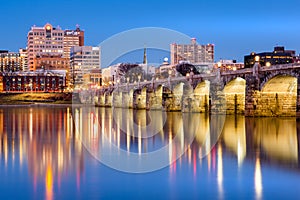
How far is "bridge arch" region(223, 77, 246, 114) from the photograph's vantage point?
5698 centimetres

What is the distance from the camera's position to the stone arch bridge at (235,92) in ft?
160

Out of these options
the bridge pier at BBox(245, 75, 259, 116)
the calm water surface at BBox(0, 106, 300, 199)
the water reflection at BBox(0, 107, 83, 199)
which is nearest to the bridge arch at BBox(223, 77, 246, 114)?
the bridge pier at BBox(245, 75, 259, 116)

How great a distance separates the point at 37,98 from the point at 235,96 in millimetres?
96358

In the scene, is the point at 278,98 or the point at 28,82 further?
the point at 28,82

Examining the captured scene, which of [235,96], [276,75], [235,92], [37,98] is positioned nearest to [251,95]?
[276,75]

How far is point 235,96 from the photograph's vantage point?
57469 mm

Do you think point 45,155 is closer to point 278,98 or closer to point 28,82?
point 278,98

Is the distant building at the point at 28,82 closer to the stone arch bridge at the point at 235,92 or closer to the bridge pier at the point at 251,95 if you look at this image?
the stone arch bridge at the point at 235,92

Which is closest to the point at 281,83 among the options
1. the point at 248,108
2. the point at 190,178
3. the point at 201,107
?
the point at 248,108

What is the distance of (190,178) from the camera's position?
609 inches

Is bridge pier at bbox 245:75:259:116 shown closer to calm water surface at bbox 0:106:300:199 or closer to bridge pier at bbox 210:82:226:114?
bridge pier at bbox 210:82:226:114

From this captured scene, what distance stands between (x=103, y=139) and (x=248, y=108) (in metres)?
25.3

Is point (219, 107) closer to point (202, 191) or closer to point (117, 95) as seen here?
point (202, 191)

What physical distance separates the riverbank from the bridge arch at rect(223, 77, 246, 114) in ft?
277
